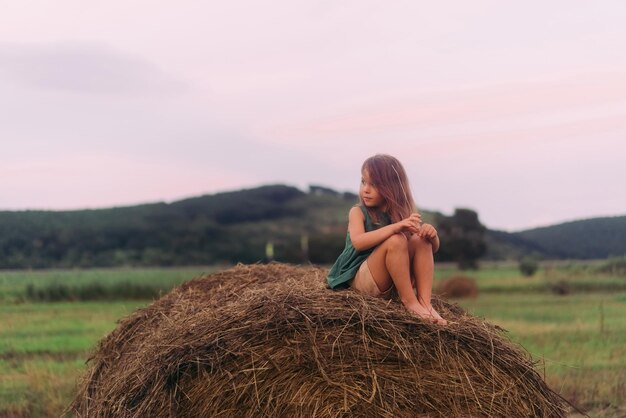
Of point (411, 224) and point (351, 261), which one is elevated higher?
point (411, 224)

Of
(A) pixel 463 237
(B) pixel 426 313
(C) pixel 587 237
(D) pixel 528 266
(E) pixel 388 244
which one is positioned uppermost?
(E) pixel 388 244

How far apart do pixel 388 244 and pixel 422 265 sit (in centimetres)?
24

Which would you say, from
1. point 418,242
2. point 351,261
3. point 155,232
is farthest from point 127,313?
point 155,232

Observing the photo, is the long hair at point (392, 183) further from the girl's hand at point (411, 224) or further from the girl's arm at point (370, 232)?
the girl's hand at point (411, 224)

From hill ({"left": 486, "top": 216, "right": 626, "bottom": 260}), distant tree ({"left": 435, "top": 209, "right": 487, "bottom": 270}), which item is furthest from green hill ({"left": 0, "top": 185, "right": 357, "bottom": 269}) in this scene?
distant tree ({"left": 435, "top": 209, "right": 487, "bottom": 270})

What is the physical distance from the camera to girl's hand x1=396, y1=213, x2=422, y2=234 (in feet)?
15.7

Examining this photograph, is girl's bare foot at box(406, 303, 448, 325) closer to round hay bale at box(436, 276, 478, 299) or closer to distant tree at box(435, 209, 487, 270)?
round hay bale at box(436, 276, 478, 299)

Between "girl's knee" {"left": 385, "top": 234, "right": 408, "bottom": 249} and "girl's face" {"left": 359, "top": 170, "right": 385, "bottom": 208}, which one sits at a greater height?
"girl's face" {"left": 359, "top": 170, "right": 385, "bottom": 208}

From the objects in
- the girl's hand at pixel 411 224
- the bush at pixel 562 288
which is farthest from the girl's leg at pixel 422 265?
the bush at pixel 562 288

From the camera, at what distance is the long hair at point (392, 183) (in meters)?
5.10

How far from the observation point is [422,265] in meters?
4.98

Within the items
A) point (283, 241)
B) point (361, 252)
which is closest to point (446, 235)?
point (283, 241)

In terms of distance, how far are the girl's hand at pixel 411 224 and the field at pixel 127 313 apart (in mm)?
1090

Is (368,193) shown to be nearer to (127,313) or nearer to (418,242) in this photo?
(418,242)
